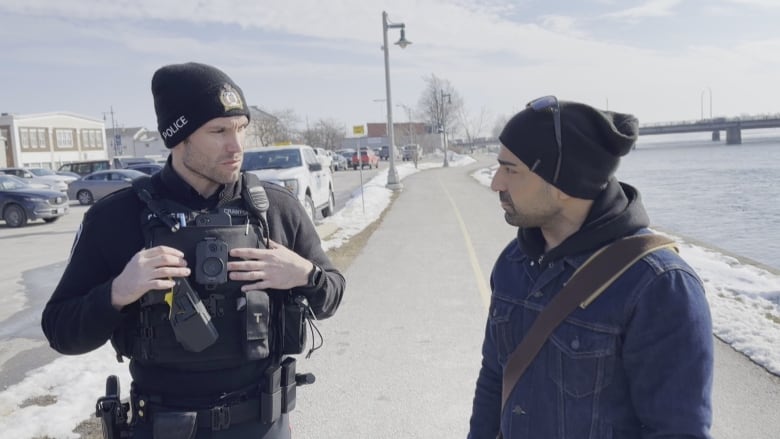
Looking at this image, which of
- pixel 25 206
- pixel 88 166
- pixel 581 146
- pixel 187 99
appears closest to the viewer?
pixel 581 146

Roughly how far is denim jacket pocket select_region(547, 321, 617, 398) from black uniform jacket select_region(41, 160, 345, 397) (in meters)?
0.93

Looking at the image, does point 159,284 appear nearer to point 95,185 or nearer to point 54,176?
point 95,185

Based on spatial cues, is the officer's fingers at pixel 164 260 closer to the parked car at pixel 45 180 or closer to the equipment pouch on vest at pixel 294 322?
the equipment pouch on vest at pixel 294 322

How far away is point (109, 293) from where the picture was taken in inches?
80.9

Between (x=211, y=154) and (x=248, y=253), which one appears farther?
(x=211, y=154)

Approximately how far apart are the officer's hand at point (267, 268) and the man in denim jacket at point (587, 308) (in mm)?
724

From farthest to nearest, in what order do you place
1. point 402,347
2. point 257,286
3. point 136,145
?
point 136,145
point 402,347
point 257,286

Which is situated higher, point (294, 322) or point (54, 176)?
point (54, 176)

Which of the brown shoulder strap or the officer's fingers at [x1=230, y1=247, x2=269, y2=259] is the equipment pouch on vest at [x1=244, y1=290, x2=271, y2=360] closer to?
the officer's fingers at [x1=230, y1=247, x2=269, y2=259]

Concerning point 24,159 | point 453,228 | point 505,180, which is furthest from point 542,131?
point 24,159

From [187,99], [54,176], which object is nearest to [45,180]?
[54,176]

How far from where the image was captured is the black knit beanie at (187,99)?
2.32m

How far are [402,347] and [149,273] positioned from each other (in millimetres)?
4179

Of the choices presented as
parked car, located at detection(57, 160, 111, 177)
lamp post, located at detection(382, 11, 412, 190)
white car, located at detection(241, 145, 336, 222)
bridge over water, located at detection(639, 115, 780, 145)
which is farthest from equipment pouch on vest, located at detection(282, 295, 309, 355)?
bridge over water, located at detection(639, 115, 780, 145)
